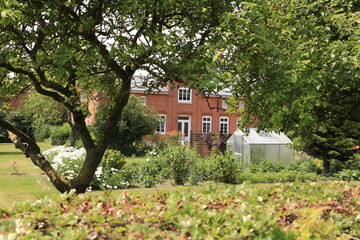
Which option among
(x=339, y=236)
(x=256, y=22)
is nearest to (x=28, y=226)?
(x=339, y=236)

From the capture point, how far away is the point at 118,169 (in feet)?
41.8

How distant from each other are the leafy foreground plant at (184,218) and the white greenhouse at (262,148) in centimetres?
1372

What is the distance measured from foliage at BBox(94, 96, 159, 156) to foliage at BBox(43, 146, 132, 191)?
11.8m

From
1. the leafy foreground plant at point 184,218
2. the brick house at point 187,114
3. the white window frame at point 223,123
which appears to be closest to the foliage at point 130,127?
the brick house at point 187,114

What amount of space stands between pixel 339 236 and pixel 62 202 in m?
2.07

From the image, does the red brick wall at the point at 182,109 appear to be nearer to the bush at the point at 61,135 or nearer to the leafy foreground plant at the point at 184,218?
the bush at the point at 61,135

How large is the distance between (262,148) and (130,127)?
10972 millimetres

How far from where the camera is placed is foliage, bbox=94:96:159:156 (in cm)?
2478

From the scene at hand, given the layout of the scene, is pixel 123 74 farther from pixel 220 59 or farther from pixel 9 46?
pixel 9 46

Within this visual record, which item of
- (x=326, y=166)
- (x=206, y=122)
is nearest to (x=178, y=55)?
(x=326, y=166)

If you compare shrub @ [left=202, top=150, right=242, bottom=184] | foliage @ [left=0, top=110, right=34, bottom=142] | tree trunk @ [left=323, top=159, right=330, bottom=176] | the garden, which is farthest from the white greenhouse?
foliage @ [left=0, top=110, right=34, bottom=142]

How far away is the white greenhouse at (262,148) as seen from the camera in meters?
17.0

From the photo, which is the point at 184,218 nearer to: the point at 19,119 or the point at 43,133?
the point at 43,133

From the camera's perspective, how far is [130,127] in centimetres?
2534
